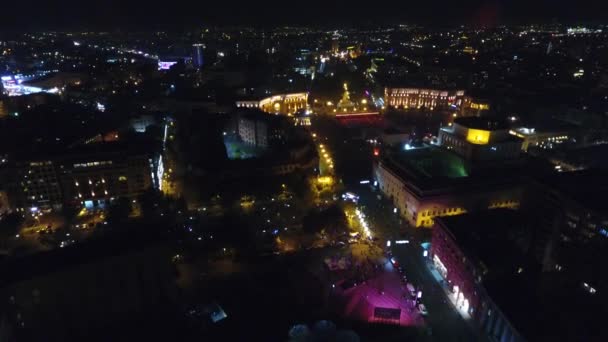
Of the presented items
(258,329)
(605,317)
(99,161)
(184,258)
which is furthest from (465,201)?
(99,161)

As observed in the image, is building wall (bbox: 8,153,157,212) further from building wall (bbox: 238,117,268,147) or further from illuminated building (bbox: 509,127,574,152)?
illuminated building (bbox: 509,127,574,152)

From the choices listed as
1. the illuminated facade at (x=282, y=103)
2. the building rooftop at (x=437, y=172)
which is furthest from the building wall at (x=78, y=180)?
the illuminated facade at (x=282, y=103)

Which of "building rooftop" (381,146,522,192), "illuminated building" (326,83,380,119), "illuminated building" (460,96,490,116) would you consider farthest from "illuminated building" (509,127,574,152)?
"illuminated building" (326,83,380,119)

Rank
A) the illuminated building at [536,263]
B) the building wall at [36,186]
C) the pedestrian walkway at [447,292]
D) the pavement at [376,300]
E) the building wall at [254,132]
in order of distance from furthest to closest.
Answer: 1. the building wall at [254,132]
2. the building wall at [36,186]
3. the pedestrian walkway at [447,292]
4. the pavement at [376,300]
5. the illuminated building at [536,263]

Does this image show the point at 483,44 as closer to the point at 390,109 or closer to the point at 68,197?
the point at 390,109

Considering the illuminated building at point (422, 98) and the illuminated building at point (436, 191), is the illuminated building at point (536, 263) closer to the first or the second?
the illuminated building at point (436, 191)

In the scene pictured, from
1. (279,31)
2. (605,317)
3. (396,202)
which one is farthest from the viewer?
(279,31)
